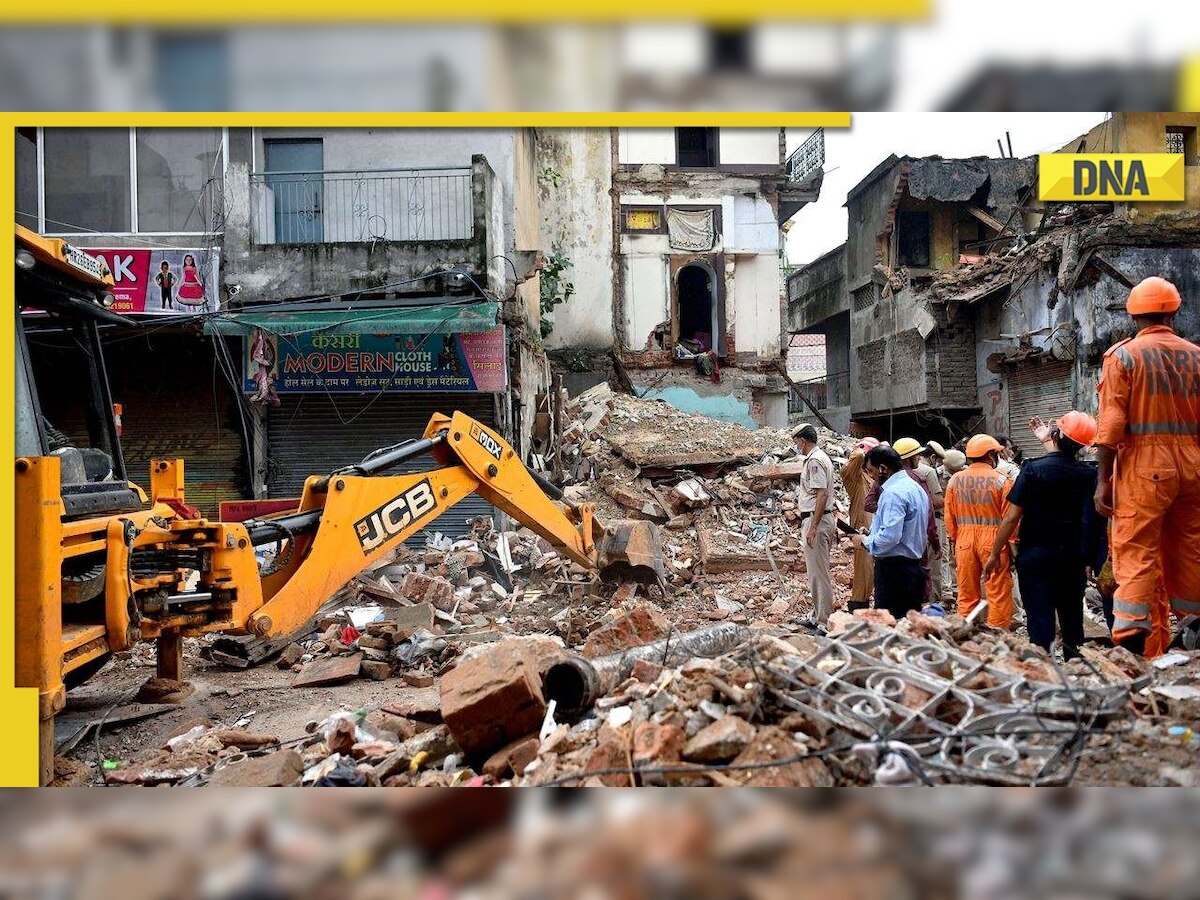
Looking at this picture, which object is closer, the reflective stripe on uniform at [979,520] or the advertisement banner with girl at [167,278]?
the reflective stripe on uniform at [979,520]

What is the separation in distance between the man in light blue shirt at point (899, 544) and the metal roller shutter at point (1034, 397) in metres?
11.7

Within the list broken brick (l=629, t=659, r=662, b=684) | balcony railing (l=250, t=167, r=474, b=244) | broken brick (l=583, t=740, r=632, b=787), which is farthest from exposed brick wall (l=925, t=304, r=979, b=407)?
broken brick (l=583, t=740, r=632, b=787)

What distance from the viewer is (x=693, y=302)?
81.0ft

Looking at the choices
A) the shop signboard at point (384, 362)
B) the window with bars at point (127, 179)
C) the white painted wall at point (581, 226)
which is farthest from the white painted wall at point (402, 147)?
the white painted wall at point (581, 226)

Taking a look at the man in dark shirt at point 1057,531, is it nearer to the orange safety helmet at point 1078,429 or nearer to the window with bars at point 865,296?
the orange safety helmet at point 1078,429

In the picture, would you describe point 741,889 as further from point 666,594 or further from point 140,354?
point 140,354

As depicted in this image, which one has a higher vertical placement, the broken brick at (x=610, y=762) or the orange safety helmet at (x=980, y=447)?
the orange safety helmet at (x=980, y=447)

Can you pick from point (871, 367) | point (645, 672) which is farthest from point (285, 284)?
point (871, 367)

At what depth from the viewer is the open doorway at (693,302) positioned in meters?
24.2

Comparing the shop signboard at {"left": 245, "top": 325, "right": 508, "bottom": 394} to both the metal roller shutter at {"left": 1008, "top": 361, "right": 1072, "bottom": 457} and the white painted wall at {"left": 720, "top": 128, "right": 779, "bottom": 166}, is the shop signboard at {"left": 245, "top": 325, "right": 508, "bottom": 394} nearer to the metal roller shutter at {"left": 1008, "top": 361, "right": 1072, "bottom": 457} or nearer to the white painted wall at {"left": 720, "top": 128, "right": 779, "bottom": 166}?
the metal roller shutter at {"left": 1008, "top": 361, "right": 1072, "bottom": 457}

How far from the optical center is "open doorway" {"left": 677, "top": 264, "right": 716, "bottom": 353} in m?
24.2

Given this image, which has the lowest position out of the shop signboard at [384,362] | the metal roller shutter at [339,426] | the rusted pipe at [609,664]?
the rusted pipe at [609,664]

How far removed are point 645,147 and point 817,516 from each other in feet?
56.6

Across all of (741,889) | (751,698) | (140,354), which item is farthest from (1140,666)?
(140,354)
